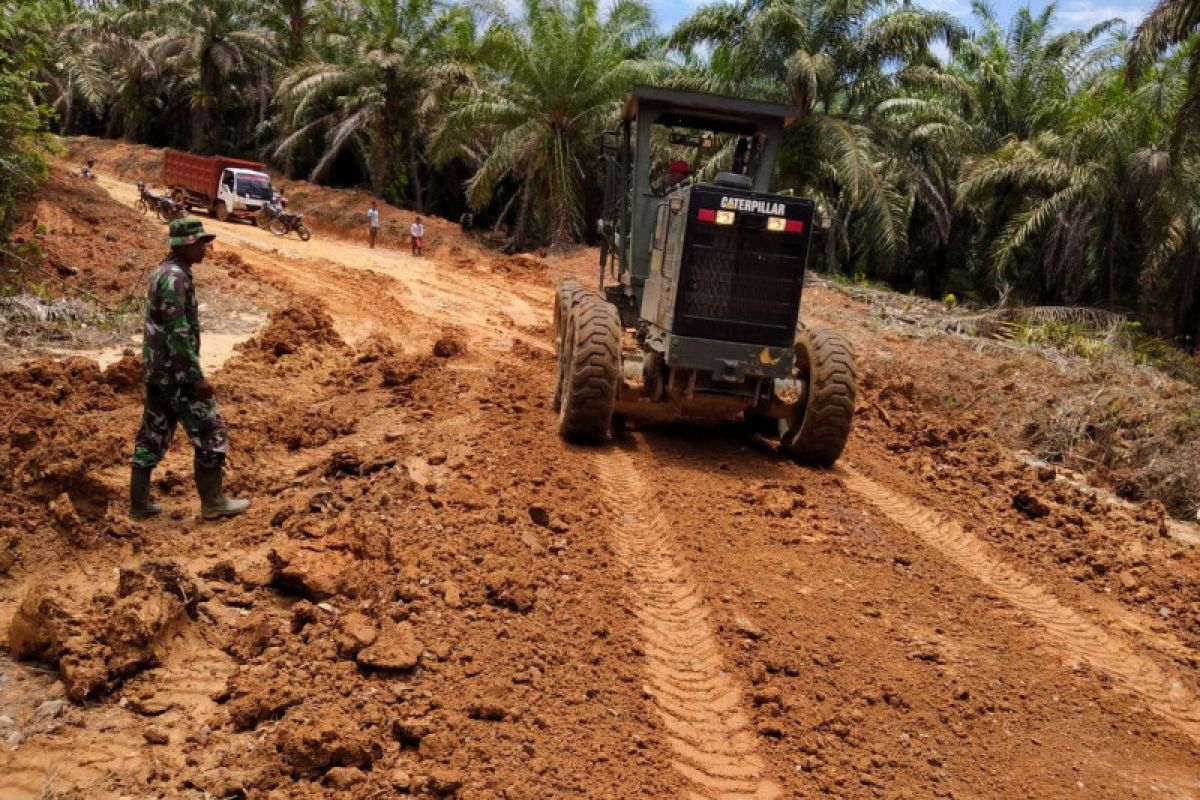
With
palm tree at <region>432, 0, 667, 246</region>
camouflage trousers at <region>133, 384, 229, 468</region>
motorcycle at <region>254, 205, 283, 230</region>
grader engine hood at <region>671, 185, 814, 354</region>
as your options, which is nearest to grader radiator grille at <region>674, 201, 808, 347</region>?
grader engine hood at <region>671, 185, 814, 354</region>

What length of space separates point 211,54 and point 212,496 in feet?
119

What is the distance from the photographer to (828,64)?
20.4 meters

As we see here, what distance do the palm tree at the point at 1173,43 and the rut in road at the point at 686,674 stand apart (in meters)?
12.3

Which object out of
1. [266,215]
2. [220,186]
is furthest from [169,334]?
[220,186]

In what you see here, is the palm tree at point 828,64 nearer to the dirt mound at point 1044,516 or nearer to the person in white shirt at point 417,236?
the person in white shirt at point 417,236

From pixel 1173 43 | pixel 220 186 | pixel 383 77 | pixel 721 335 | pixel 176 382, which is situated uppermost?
pixel 383 77

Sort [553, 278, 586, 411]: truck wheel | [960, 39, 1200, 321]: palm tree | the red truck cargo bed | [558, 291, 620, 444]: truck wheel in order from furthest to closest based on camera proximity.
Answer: the red truck cargo bed
[960, 39, 1200, 321]: palm tree
[553, 278, 586, 411]: truck wheel
[558, 291, 620, 444]: truck wheel

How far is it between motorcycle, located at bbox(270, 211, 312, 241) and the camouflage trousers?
19.1m

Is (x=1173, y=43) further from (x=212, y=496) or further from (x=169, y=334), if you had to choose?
(x=212, y=496)

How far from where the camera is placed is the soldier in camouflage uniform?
512cm

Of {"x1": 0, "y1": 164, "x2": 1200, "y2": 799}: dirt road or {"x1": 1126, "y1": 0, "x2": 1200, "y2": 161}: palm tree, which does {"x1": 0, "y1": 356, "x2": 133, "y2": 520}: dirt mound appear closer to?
{"x1": 0, "y1": 164, "x2": 1200, "y2": 799}: dirt road

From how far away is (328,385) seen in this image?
9.40 m

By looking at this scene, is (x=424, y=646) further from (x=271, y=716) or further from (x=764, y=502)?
(x=764, y=502)

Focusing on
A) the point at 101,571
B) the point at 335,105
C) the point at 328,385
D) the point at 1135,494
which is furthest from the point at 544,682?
the point at 335,105
